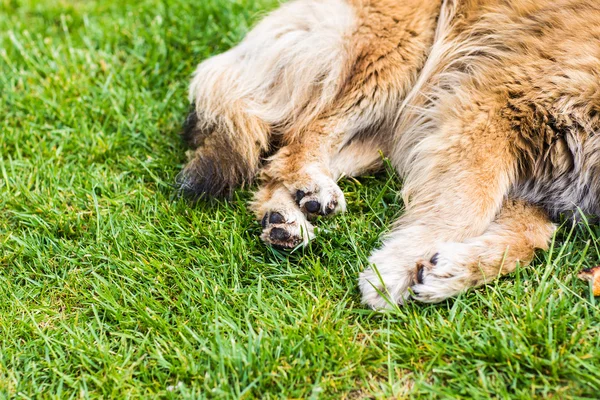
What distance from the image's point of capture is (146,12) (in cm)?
477

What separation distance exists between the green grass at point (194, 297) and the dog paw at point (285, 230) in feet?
0.22

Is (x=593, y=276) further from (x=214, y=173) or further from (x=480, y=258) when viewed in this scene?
(x=214, y=173)

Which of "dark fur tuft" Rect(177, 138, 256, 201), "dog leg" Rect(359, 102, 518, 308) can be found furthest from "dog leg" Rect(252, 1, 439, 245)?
"dog leg" Rect(359, 102, 518, 308)

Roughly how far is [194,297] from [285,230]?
22.0 inches

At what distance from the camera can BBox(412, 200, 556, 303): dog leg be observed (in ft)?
8.57

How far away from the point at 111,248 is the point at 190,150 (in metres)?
0.85

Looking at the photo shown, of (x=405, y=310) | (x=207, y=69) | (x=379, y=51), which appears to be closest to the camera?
(x=405, y=310)

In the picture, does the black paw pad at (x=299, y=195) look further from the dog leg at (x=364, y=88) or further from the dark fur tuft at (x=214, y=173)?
the dark fur tuft at (x=214, y=173)

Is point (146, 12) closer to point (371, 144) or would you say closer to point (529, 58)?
point (371, 144)

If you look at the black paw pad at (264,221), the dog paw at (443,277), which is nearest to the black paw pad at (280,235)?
the black paw pad at (264,221)

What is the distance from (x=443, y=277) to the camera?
263cm

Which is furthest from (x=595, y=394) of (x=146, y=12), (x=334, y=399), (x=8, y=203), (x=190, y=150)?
(x=146, y=12)

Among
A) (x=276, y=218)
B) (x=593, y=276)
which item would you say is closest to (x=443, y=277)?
(x=593, y=276)

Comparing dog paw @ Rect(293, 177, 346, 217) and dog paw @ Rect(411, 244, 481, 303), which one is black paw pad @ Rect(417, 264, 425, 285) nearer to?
dog paw @ Rect(411, 244, 481, 303)
